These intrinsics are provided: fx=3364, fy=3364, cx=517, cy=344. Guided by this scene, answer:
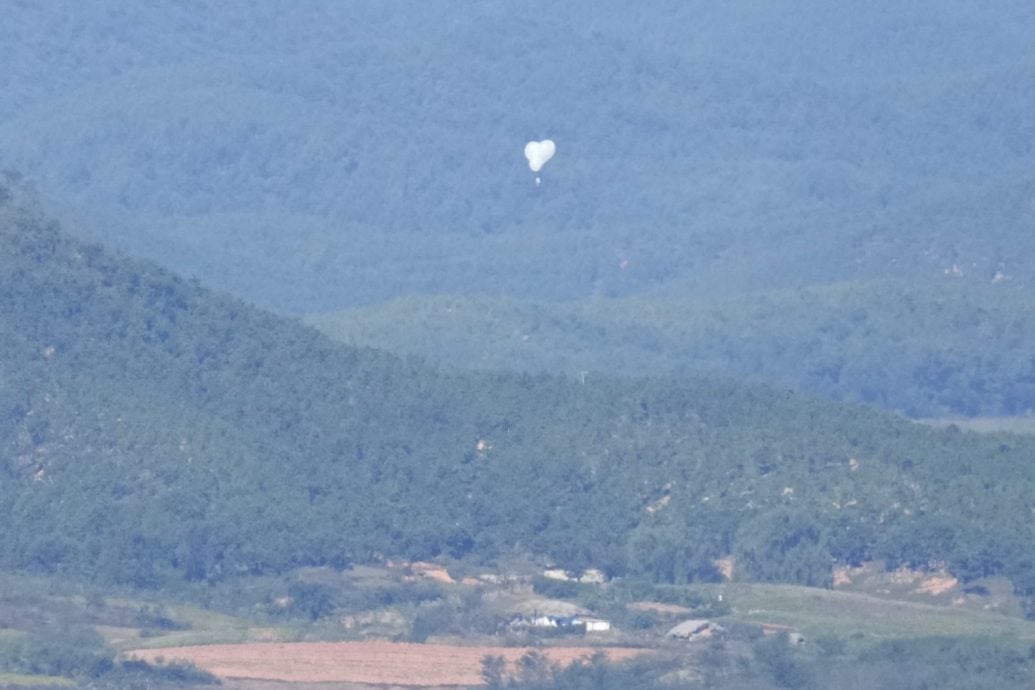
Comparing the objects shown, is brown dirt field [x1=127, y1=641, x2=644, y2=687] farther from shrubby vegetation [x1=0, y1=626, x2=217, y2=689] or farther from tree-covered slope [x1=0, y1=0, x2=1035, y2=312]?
tree-covered slope [x1=0, y1=0, x2=1035, y2=312]

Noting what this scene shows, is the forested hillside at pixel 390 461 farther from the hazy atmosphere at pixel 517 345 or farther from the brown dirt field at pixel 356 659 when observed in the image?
the brown dirt field at pixel 356 659

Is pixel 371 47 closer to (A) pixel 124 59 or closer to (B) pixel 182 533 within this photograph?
(A) pixel 124 59

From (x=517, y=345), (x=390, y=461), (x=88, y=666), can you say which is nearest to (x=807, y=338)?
(x=517, y=345)

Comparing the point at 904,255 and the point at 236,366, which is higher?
the point at 904,255

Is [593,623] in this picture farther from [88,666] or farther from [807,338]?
[807,338]

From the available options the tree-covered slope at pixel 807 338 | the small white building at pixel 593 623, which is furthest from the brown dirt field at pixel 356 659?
the tree-covered slope at pixel 807 338

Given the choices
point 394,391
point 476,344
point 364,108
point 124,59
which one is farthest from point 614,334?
point 124,59

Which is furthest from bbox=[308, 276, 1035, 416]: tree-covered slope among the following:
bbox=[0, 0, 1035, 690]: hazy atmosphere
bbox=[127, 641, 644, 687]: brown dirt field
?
bbox=[127, 641, 644, 687]: brown dirt field
